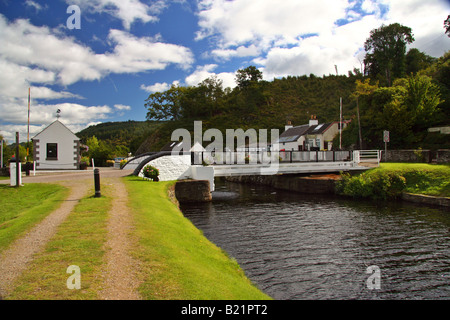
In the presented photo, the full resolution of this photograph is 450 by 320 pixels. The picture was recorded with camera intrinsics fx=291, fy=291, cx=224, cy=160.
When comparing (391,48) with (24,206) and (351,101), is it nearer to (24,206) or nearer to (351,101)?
(351,101)

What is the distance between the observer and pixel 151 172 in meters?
21.9

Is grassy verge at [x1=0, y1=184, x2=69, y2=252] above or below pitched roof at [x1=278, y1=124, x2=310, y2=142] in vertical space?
below

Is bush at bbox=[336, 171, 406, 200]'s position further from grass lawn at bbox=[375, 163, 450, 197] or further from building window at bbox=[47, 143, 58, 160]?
building window at bbox=[47, 143, 58, 160]

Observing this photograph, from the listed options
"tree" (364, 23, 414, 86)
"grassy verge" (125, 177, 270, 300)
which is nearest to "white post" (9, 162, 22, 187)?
"grassy verge" (125, 177, 270, 300)

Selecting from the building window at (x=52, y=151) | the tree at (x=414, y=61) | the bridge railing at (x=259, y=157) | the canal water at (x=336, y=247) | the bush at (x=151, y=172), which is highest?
the tree at (x=414, y=61)

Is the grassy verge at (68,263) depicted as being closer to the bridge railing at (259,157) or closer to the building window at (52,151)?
the bridge railing at (259,157)

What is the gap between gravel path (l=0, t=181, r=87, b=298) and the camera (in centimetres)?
547

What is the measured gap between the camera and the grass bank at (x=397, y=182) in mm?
22892

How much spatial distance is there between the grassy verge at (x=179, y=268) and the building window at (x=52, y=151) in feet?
75.1

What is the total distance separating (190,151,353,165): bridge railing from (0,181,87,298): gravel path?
15.6 meters

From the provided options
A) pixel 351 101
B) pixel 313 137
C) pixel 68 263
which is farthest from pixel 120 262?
pixel 351 101

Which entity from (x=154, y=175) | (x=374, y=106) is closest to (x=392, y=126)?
(x=374, y=106)

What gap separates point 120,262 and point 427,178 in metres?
25.6

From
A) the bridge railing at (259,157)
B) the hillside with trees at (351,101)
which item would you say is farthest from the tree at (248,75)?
the bridge railing at (259,157)
